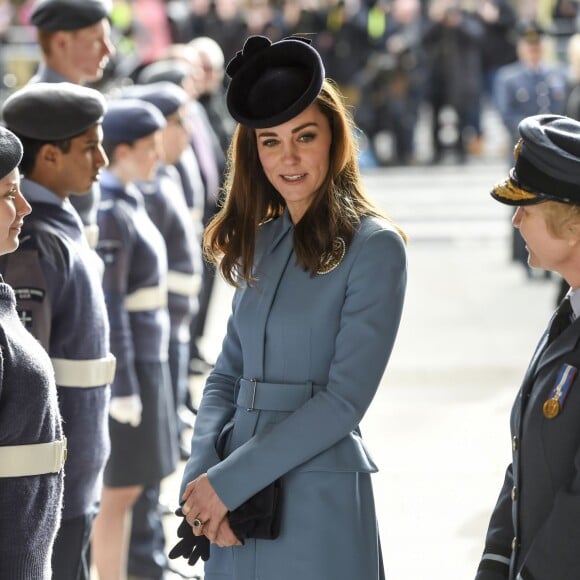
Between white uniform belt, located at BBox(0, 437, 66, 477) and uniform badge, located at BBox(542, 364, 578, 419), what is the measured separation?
1.01 m

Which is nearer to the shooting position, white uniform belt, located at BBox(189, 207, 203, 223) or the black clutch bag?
the black clutch bag

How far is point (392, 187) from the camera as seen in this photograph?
16688 millimetres

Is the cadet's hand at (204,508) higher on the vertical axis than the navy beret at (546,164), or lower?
lower

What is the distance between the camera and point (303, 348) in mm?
2932

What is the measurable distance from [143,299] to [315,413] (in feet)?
6.92

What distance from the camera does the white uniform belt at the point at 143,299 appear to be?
4859 millimetres

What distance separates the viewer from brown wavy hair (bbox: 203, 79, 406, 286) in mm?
2973

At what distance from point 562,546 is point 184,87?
5221mm

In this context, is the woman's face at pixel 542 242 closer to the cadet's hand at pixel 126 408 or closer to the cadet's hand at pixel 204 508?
the cadet's hand at pixel 204 508

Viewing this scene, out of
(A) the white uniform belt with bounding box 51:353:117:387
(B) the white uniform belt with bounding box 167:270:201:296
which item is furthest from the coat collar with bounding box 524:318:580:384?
(B) the white uniform belt with bounding box 167:270:201:296

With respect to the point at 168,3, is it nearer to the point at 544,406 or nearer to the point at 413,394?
the point at 413,394

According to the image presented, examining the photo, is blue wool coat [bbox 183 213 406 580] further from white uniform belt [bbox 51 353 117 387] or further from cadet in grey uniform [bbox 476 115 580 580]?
white uniform belt [bbox 51 353 117 387]

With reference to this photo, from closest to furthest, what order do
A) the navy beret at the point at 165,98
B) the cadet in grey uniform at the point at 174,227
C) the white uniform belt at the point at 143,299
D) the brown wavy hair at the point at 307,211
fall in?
1. the brown wavy hair at the point at 307,211
2. the white uniform belt at the point at 143,299
3. the cadet in grey uniform at the point at 174,227
4. the navy beret at the point at 165,98

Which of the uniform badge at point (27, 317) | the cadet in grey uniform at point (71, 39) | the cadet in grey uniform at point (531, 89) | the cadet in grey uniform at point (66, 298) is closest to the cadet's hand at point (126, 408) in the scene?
the cadet in grey uniform at point (66, 298)
